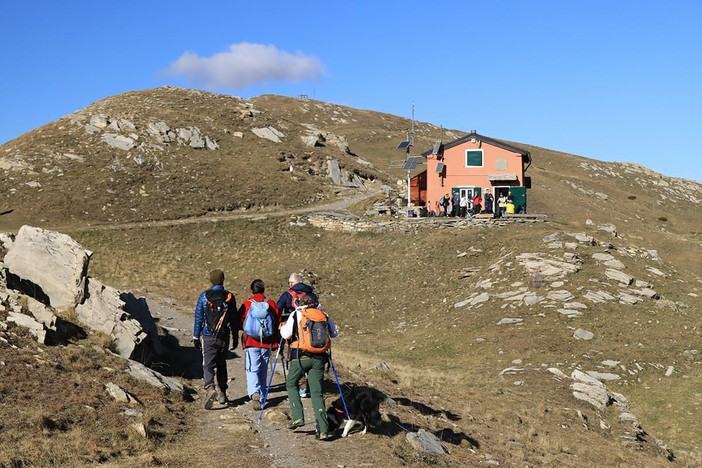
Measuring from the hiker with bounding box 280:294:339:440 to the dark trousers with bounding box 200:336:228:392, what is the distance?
2.37 meters

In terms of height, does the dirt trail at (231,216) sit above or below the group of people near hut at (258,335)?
above

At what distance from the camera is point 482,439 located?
15.3 m

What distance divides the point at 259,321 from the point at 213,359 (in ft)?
4.75

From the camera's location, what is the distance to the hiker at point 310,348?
38.1 ft

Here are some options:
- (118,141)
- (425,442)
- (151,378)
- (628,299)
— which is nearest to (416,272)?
(628,299)

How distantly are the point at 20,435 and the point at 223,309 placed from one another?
14.2 ft

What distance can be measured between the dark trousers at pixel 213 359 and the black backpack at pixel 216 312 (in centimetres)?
19

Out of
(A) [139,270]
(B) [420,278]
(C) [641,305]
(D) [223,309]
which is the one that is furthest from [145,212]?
(D) [223,309]

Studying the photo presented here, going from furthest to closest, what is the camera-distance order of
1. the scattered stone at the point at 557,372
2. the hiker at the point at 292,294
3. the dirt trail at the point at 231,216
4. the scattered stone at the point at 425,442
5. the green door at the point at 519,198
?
1. the green door at the point at 519,198
2. the dirt trail at the point at 231,216
3. the scattered stone at the point at 557,372
4. the hiker at the point at 292,294
5. the scattered stone at the point at 425,442

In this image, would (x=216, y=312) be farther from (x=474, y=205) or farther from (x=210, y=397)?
(x=474, y=205)

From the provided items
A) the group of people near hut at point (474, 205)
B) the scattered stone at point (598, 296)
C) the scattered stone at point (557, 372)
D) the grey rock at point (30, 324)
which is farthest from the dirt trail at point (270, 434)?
the group of people near hut at point (474, 205)

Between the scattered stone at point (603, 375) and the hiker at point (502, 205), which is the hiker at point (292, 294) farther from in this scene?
the hiker at point (502, 205)

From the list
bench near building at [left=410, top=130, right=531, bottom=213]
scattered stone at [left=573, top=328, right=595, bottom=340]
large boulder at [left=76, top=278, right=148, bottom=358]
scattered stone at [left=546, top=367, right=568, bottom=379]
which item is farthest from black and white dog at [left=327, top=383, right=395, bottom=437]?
bench near building at [left=410, top=130, right=531, bottom=213]

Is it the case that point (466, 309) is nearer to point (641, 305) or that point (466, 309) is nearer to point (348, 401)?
point (641, 305)
